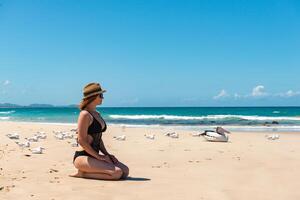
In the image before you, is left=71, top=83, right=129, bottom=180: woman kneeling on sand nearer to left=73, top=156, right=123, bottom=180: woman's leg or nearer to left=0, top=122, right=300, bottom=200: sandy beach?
left=73, top=156, right=123, bottom=180: woman's leg

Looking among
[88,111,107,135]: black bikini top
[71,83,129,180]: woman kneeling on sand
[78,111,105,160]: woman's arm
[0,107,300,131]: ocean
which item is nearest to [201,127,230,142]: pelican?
[71,83,129,180]: woman kneeling on sand

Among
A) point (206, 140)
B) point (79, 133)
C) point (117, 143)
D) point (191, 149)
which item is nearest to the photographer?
point (79, 133)

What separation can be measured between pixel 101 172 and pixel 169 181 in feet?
3.38

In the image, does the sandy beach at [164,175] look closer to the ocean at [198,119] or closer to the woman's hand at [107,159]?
the woman's hand at [107,159]

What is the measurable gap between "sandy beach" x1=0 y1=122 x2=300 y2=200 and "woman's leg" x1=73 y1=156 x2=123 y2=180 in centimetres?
16

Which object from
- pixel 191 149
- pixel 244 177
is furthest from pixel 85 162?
pixel 191 149

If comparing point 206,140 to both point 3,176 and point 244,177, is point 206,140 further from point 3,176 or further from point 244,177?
point 3,176

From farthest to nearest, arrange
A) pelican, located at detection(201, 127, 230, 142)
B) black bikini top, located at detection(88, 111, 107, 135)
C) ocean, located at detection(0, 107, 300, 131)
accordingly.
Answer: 1. ocean, located at detection(0, 107, 300, 131)
2. pelican, located at detection(201, 127, 230, 142)
3. black bikini top, located at detection(88, 111, 107, 135)

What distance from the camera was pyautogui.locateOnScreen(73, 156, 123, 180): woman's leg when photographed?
643 cm

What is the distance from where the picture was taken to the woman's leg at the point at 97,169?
21.1 feet

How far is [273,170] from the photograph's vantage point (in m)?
7.91

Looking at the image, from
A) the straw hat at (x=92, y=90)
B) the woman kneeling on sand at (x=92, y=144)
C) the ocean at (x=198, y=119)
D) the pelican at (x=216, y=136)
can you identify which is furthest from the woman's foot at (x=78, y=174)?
the ocean at (x=198, y=119)

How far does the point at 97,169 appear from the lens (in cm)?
644

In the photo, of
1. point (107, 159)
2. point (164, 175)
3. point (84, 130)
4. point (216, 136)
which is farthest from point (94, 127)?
point (216, 136)
